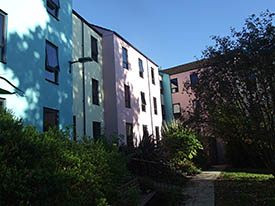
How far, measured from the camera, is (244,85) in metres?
9.87

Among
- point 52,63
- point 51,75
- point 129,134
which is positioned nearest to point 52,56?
point 52,63

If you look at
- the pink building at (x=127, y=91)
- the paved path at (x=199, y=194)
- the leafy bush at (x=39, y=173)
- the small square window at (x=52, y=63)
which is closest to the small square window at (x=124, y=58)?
the pink building at (x=127, y=91)

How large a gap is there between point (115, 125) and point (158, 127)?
8584mm

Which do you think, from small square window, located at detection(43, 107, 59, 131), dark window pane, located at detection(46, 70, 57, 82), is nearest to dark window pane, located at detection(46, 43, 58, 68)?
dark window pane, located at detection(46, 70, 57, 82)

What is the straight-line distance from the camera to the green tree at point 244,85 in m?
9.42

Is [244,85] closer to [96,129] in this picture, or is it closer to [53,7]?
[96,129]

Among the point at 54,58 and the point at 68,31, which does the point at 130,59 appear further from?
the point at 54,58

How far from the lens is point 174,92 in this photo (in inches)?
1229

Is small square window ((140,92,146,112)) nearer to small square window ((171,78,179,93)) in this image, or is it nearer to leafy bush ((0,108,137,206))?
small square window ((171,78,179,93))

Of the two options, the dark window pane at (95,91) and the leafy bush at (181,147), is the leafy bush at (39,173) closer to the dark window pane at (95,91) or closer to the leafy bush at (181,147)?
the dark window pane at (95,91)

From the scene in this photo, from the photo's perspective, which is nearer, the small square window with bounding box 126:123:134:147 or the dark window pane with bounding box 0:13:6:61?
the dark window pane with bounding box 0:13:6:61

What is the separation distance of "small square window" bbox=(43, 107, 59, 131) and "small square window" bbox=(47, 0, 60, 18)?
4529mm

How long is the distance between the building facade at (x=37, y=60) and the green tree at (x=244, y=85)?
6.46 meters

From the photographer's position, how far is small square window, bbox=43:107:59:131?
962 cm
